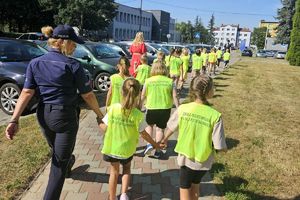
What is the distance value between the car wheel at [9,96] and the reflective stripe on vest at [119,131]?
5.13 m

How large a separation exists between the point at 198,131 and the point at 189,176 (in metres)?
0.49

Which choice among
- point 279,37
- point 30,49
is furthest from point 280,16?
point 30,49

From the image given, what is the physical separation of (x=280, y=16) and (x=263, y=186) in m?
70.1

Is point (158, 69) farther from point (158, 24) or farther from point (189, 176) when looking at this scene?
point (158, 24)

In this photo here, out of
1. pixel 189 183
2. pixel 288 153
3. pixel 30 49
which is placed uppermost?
pixel 30 49

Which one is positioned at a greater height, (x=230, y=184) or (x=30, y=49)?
(x=30, y=49)

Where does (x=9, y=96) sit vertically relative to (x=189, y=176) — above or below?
below

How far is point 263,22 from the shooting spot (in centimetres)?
17500

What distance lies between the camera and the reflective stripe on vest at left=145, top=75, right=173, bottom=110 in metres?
5.75

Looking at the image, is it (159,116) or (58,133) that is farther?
(159,116)

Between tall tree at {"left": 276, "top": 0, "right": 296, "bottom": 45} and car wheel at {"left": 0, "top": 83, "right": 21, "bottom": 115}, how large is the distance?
6548 cm

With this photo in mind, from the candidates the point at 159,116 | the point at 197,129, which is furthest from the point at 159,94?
the point at 197,129

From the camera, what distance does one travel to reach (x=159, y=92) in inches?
227

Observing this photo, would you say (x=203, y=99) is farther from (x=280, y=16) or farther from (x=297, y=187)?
(x=280, y=16)
